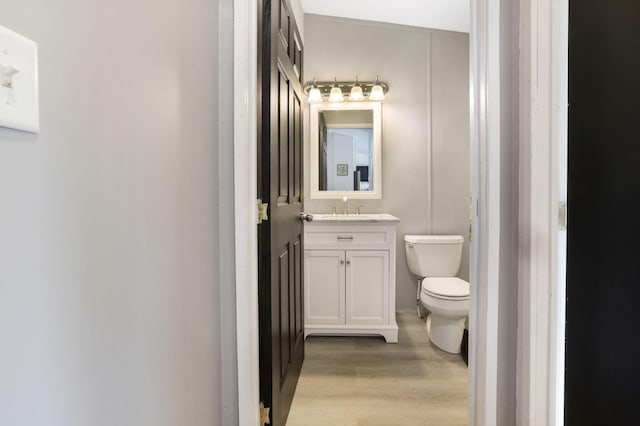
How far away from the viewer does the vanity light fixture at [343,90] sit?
9.50ft

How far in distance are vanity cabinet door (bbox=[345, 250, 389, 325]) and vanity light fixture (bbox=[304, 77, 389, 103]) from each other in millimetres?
1346

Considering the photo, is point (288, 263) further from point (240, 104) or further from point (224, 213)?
point (240, 104)

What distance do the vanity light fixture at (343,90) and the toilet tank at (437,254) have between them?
1.27 metres

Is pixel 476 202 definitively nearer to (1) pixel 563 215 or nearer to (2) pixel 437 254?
(1) pixel 563 215

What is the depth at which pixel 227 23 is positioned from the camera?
1084mm

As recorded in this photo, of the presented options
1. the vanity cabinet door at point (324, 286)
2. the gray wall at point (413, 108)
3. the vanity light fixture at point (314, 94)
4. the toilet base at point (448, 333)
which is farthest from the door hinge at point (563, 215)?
the vanity light fixture at point (314, 94)

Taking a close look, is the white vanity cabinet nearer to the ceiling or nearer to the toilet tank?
the toilet tank

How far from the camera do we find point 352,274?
2.49 meters

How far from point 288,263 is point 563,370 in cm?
114

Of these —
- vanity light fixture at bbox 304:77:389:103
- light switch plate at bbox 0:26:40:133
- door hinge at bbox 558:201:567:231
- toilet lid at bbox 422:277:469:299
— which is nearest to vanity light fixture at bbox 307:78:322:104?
vanity light fixture at bbox 304:77:389:103

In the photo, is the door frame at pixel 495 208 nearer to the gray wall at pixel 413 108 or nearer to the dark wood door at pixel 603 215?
the dark wood door at pixel 603 215

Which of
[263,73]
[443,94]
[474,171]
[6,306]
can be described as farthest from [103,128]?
[443,94]

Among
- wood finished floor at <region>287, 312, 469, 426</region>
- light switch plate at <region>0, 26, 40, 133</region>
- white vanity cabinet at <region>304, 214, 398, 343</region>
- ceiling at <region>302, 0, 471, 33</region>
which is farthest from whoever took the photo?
ceiling at <region>302, 0, 471, 33</region>

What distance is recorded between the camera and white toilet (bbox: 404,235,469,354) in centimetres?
223
